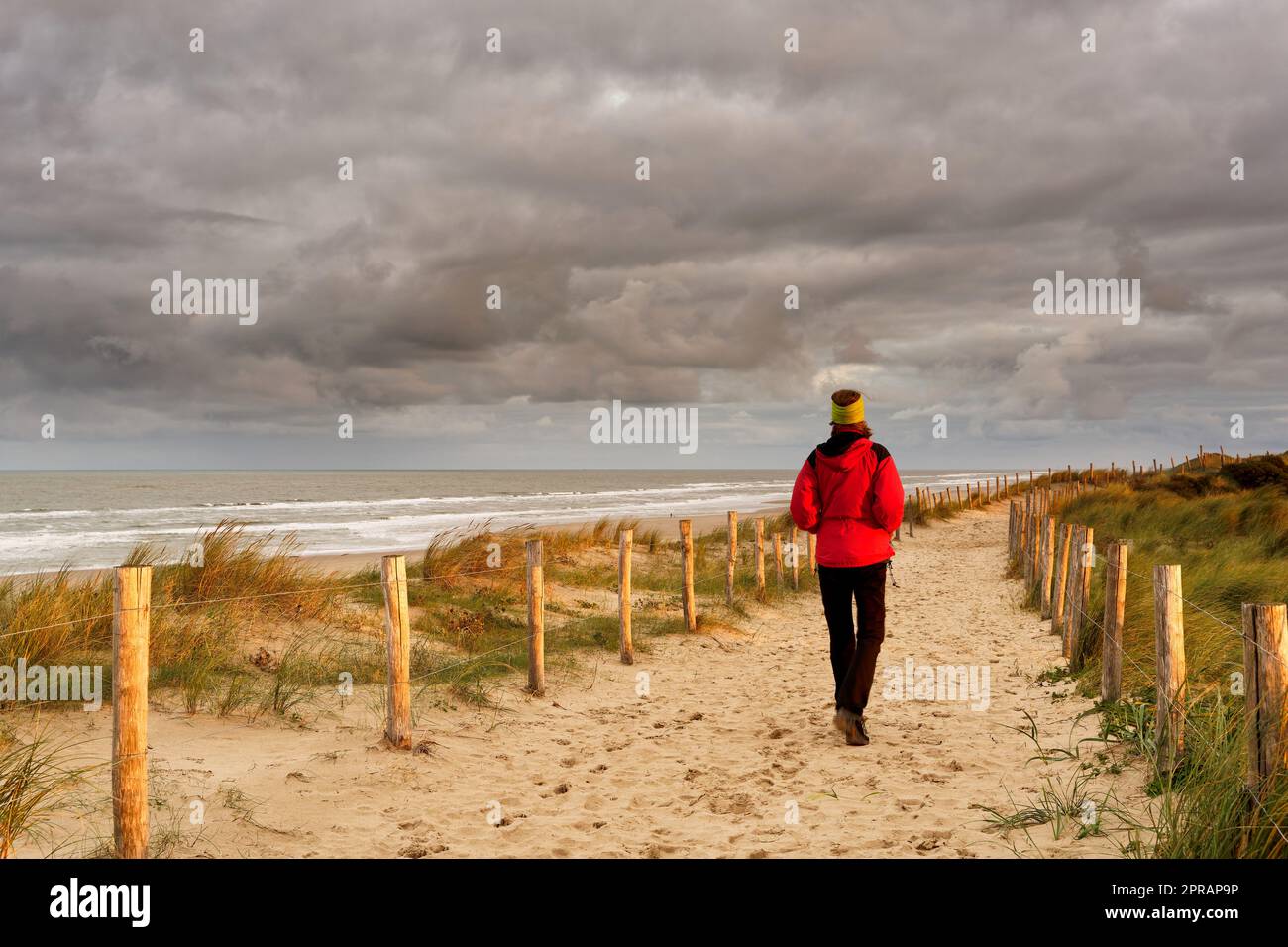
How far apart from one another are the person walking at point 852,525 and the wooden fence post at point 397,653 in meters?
2.79

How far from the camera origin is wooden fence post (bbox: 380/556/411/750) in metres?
A: 6.25

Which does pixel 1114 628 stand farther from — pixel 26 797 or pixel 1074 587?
pixel 26 797

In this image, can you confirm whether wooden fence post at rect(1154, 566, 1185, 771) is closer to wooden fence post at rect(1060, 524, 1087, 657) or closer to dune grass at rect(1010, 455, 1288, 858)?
dune grass at rect(1010, 455, 1288, 858)

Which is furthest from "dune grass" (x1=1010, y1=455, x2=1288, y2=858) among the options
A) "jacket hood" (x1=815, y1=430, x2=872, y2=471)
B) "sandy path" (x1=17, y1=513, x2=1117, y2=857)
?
"jacket hood" (x1=815, y1=430, x2=872, y2=471)

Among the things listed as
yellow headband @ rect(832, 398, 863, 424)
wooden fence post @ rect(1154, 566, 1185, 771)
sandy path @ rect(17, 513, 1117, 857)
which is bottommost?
sandy path @ rect(17, 513, 1117, 857)

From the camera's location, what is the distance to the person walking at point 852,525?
6121 mm

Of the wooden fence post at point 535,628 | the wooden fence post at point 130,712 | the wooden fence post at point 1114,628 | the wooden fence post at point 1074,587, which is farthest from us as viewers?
the wooden fence post at point 1074,587

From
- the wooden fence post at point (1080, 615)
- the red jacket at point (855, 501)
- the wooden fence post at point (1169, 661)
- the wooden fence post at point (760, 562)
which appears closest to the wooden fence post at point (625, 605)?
the red jacket at point (855, 501)

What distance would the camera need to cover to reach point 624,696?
855cm

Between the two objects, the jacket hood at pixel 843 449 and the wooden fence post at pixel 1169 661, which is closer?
the wooden fence post at pixel 1169 661

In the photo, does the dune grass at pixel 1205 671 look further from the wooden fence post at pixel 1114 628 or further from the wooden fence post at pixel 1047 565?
the wooden fence post at pixel 1047 565

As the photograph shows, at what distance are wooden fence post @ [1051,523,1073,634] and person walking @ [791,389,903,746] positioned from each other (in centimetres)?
519

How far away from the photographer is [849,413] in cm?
625
